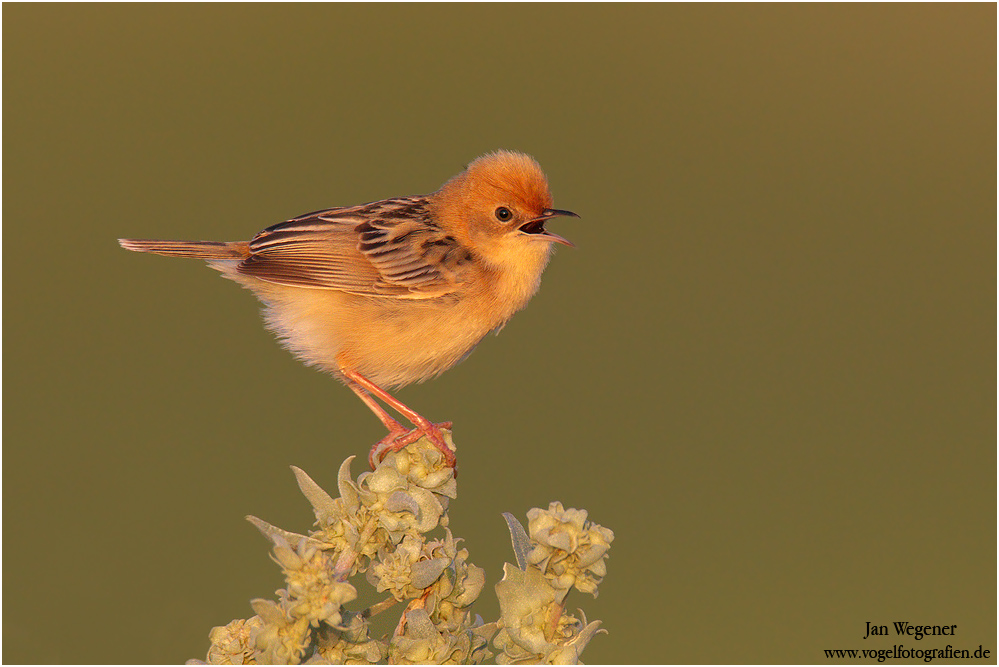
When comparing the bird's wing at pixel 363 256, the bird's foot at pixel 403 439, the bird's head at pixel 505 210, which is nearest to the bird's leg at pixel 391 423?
the bird's foot at pixel 403 439

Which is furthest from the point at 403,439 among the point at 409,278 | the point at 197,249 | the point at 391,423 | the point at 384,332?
the point at 197,249

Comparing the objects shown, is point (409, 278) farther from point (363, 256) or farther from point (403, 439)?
point (403, 439)

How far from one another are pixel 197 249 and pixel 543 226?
1.82 meters

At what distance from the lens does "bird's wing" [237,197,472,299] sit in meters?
4.16

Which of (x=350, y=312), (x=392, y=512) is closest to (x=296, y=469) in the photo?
(x=392, y=512)

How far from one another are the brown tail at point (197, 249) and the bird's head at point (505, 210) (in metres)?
1.14

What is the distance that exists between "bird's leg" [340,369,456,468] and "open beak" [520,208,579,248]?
997mm

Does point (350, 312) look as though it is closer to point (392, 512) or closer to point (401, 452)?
point (401, 452)

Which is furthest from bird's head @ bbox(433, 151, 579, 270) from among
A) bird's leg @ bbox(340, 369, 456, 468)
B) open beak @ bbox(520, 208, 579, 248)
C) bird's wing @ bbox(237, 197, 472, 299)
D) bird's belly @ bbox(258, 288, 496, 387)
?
bird's leg @ bbox(340, 369, 456, 468)

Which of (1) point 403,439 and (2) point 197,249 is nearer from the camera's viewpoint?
(1) point 403,439

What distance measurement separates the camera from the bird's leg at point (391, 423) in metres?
3.33

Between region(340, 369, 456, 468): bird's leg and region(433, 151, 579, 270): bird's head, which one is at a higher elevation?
region(433, 151, 579, 270): bird's head

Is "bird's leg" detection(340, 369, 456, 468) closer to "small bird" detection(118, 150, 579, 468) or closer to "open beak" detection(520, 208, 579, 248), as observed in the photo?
"small bird" detection(118, 150, 579, 468)

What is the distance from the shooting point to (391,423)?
4.04 m
